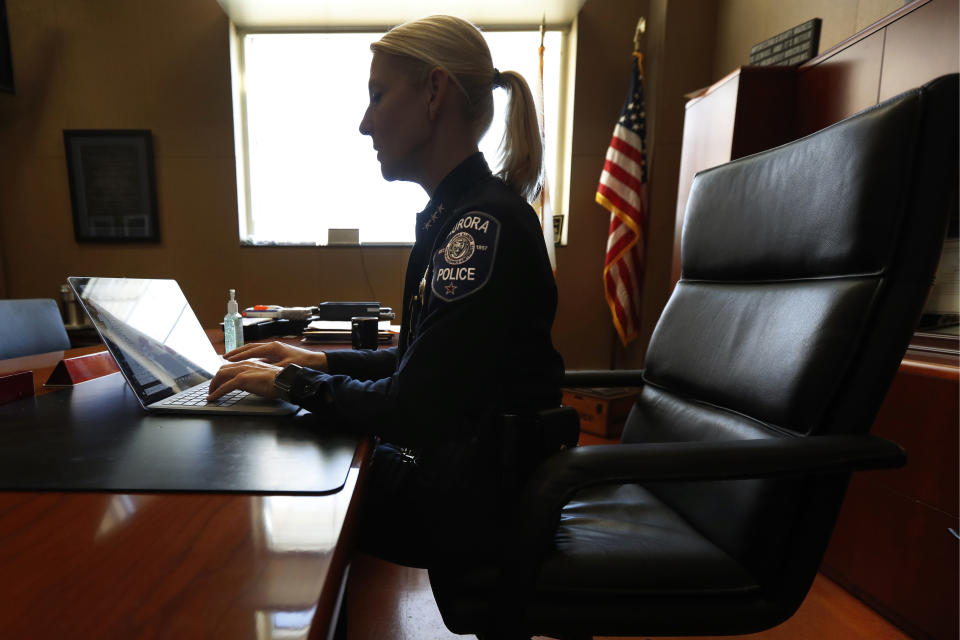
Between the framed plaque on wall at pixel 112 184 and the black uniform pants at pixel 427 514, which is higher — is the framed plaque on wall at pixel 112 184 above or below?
above

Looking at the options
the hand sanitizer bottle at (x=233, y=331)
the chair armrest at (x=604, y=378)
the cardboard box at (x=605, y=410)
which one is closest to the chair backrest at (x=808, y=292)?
the chair armrest at (x=604, y=378)

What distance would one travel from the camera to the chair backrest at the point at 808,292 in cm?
56

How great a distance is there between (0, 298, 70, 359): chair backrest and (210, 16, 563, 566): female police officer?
3.95 feet

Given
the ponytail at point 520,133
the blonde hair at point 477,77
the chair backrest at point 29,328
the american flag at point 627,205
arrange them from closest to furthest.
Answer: the blonde hair at point 477,77 → the ponytail at point 520,133 → the chair backrest at point 29,328 → the american flag at point 627,205

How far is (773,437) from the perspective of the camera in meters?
0.63

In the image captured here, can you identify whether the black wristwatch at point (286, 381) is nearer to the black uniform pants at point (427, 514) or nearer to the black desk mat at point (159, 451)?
the black desk mat at point (159, 451)

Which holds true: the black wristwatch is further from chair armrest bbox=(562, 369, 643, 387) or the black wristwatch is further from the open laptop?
chair armrest bbox=(562, 369, 643, 387)

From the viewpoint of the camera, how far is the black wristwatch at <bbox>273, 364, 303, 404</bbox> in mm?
679

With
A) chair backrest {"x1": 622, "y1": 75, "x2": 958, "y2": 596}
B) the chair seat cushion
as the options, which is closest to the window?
chair backrest {"x1": 622, "y1": 75, "x2": 958, "y2": 596}

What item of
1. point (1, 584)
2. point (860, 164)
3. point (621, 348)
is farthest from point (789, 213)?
point (621, 348)

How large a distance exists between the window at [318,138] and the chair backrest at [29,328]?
154 centimetres

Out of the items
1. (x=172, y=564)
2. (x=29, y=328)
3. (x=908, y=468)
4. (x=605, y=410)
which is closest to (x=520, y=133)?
(x=172, y=564)

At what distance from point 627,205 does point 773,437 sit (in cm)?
234

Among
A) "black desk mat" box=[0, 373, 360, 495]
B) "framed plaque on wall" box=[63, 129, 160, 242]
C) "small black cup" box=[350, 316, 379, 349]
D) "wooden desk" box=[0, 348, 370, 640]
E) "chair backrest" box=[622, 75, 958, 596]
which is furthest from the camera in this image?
"framed plaque on wall" box=[63, 129, 160, 242]
